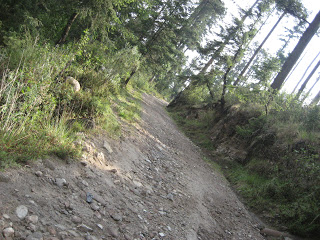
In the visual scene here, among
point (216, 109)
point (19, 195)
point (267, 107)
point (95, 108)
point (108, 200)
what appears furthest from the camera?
point (216, 109)

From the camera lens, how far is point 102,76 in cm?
712

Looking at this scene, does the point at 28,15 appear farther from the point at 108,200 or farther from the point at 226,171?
the point at 226,171

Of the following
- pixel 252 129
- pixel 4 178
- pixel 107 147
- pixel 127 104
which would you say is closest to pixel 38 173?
pixel 4 178

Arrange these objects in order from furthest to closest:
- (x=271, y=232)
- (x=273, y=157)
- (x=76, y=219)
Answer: (x=273, y=157) < (x=271, y=232) < (x=76, y=219)

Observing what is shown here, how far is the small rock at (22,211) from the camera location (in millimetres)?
2240

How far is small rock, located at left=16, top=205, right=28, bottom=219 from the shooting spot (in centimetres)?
224

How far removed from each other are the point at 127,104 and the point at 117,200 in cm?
679

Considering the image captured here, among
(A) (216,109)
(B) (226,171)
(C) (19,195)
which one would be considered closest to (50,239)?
(C) (19,195)

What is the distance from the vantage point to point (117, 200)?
3.48 metres

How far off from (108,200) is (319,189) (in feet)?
17.3

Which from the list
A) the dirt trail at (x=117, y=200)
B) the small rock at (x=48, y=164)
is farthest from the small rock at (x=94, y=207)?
the small rock at (x=48, y=164)

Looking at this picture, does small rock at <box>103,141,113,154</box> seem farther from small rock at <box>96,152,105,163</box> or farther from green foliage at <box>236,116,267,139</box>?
green foliage at <box>236,116,267,139</box>

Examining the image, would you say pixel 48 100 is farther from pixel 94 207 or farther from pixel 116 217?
pixel 116 217

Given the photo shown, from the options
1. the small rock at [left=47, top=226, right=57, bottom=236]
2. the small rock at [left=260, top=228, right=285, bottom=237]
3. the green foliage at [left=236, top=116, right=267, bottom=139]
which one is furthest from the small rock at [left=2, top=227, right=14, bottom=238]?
the green foliage at [left=236, top=116, right=267, bottom=139]
